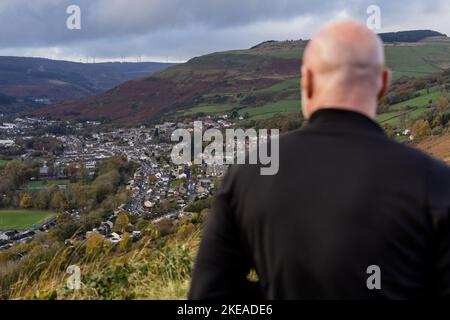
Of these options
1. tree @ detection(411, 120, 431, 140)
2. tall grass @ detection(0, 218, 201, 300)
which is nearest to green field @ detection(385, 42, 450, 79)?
tree @ detection(411, 120, 431, 140)

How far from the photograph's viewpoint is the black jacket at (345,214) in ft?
6.11

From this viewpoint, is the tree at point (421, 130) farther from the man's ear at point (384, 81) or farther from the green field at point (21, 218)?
the man's ear at point (384, 81)

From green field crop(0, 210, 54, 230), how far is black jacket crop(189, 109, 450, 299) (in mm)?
22466

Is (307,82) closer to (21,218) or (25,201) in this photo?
(21,218)

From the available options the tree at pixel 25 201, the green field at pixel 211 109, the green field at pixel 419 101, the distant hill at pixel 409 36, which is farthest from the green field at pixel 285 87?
the tree at pixel 25 201

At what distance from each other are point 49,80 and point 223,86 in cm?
5260

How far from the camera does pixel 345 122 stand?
200 cm

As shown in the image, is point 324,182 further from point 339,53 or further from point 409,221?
point 339,53

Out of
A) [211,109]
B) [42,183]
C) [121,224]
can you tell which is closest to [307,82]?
[121,224]

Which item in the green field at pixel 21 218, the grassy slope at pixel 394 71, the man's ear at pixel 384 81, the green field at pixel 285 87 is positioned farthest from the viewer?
the green field at pixel 285 87

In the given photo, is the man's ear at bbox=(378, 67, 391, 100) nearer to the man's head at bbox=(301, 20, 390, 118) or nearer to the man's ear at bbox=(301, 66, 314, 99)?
the man's head at bbox=(301, 20, 390, 118)

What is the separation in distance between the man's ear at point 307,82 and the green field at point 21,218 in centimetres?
2242
